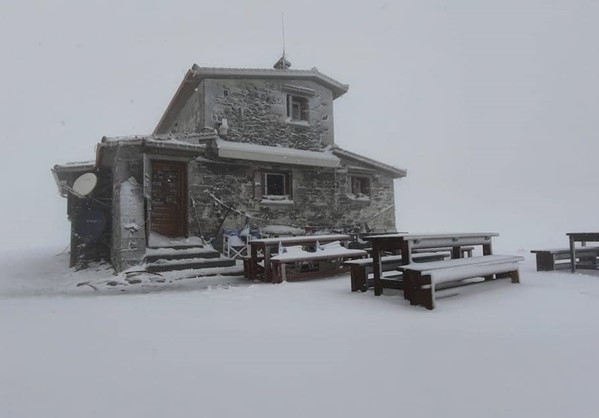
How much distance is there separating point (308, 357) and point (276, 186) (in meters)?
9.28

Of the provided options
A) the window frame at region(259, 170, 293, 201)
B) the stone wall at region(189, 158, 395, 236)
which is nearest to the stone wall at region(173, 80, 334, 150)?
the window frame at region(259, 170, 293, 201)

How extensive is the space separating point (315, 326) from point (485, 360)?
157 cm

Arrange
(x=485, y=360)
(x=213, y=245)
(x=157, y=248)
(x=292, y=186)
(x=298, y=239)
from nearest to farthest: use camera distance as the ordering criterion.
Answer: (x=485, y=360) → (x=298, y=239) → (x=157, y=248) → (x=213, y=245) → (x=292, y=186)

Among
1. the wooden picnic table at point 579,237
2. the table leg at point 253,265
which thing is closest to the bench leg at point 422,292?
the table leg at point 253,265

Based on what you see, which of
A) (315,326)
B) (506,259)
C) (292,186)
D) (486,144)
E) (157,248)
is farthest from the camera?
(486,144)

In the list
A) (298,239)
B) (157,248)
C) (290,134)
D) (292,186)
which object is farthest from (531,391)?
(290,134)

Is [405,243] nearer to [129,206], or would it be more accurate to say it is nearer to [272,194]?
[129,206]

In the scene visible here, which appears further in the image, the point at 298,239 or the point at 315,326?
the point at 298,239

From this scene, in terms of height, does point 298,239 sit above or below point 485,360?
above

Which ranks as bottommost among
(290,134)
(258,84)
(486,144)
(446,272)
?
(446,272)

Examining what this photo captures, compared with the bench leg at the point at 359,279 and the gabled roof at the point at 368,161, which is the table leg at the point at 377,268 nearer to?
the bench leg at the point at 359,279

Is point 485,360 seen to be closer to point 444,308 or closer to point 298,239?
point 444,308

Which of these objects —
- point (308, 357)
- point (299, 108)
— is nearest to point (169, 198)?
point (299, 108)

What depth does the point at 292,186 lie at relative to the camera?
11.7m
